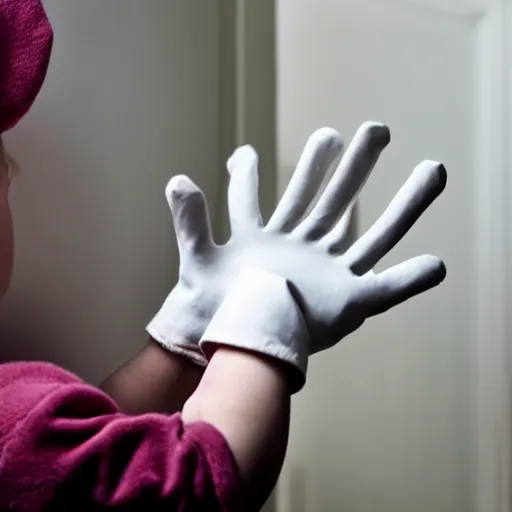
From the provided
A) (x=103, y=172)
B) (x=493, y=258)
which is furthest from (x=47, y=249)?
(x=493, y=258)

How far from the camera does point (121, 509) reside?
390 mm

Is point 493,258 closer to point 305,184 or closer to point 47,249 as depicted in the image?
point 305,184

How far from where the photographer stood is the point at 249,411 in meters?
0.43

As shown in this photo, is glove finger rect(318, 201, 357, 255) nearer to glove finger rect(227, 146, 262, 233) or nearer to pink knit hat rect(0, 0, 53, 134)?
glove finger rect(227, 146, 262, 233)

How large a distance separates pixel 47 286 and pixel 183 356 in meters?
0.12

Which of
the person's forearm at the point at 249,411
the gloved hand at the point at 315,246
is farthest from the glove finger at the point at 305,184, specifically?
the person's forearm at the point at 249,411

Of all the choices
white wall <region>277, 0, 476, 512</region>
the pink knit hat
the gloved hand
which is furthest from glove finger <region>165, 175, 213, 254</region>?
white wall <region>277, 0, 476, 512</region>

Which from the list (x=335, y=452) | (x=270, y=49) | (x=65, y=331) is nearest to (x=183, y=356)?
(x=65, y=331)

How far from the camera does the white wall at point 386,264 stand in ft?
2.16

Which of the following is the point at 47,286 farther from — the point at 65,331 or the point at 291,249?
the point at 291,249

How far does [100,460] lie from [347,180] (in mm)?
229

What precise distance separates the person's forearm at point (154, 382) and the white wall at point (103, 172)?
6cm

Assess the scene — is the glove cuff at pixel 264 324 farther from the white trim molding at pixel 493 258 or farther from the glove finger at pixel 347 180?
the white trim molding at pixel 493 258

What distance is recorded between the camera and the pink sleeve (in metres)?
0.39
